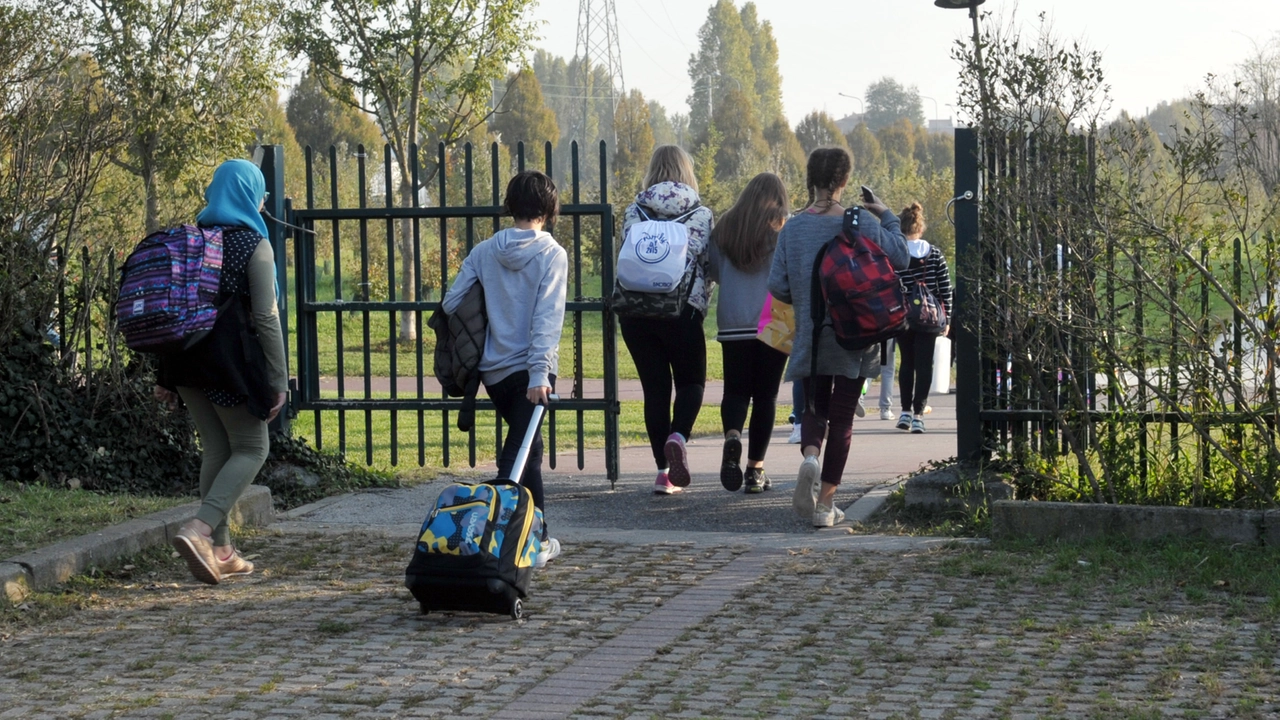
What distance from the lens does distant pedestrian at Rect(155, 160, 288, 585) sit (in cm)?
562

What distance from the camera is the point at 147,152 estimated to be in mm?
22734

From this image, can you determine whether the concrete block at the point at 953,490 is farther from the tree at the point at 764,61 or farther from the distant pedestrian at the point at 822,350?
the tree at the point at 764,61

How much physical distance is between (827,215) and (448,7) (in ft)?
55.2

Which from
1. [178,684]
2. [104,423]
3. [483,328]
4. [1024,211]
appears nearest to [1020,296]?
[1024,211]

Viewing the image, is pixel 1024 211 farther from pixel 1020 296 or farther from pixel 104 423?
pixel 104 423

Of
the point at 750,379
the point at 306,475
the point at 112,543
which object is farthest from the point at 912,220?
the point at 112,543

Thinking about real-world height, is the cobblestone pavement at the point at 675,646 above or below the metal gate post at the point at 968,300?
below

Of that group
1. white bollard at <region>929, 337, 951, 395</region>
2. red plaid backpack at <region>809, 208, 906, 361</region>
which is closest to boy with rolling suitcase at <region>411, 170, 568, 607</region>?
red plaid backpack at <region>809, 208, 906, 361</region>

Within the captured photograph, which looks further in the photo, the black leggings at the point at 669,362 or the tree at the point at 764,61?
the tree at the point at 764,61

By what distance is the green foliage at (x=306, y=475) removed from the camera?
26.3 feet

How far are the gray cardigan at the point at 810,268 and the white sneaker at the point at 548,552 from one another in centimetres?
154

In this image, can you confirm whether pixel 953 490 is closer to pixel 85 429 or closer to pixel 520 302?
pixel 520 302

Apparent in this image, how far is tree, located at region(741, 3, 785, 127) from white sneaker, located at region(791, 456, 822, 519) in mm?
140151

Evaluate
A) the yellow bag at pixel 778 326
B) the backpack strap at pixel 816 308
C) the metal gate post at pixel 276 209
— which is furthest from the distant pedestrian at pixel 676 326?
the metal gate post at pixel 276 209
